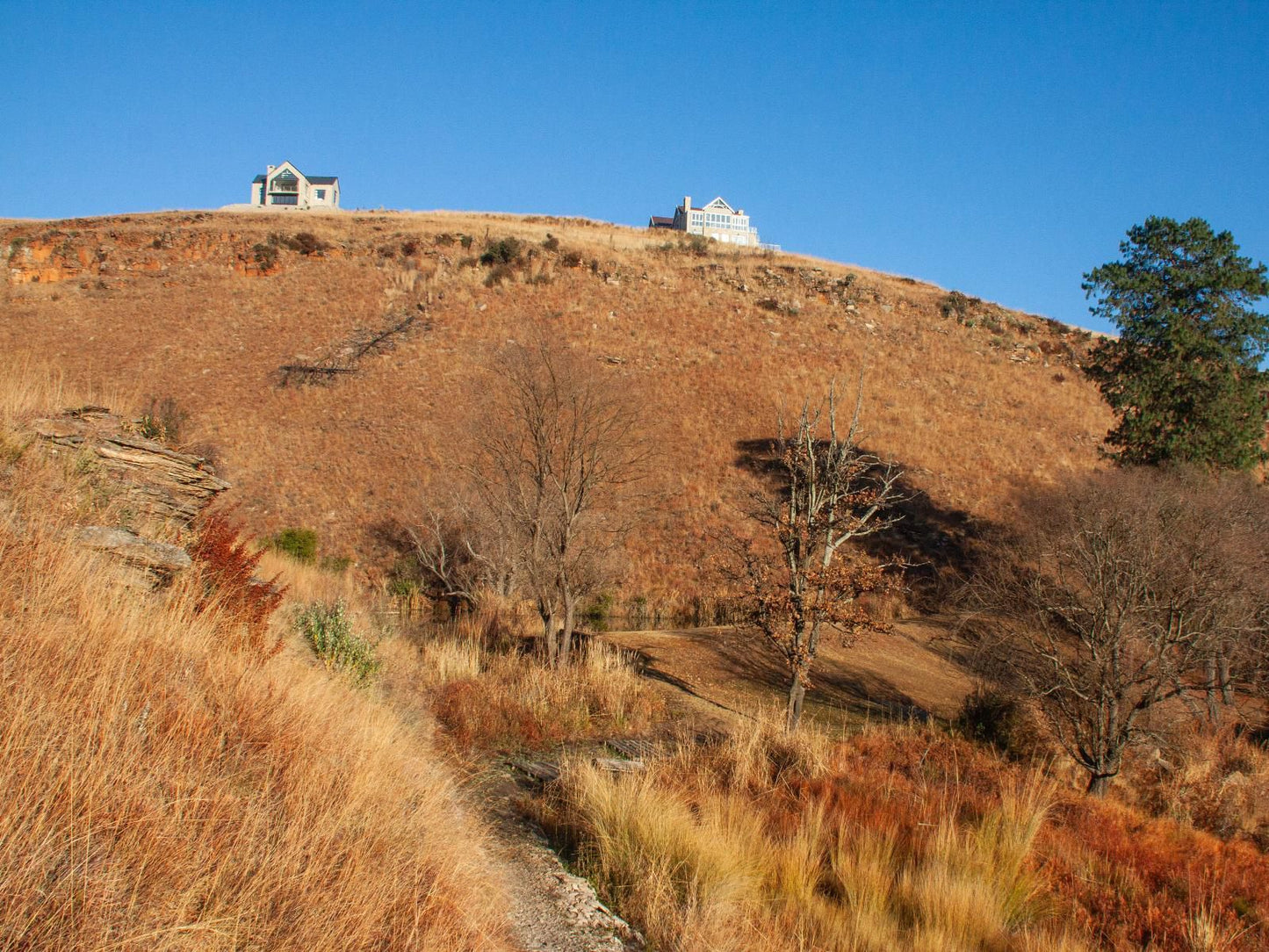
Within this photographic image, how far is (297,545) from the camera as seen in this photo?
23.2m

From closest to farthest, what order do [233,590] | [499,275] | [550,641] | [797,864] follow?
1. [797,864]
2. [233,590]
3. [550,641]
4. [499,275]

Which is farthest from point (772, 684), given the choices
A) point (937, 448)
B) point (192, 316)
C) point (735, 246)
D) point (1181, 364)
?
point (735, 246)

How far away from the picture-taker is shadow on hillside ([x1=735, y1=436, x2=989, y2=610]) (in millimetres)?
25719

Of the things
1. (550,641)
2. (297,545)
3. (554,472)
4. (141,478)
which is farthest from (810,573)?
(297,545)

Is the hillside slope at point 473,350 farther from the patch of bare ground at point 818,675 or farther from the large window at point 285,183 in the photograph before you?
the large window at point 285,183

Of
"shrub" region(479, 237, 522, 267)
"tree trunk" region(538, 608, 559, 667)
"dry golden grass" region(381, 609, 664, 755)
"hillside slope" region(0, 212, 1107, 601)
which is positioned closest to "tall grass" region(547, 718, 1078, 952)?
"dry golden grass" region(381, 609, 664, 755)

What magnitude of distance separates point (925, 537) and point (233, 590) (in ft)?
83.4

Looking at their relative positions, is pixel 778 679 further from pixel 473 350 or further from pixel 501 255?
pixel 501 255

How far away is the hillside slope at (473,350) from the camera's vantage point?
2961 cm

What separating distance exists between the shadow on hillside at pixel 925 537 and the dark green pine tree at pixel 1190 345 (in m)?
6.60

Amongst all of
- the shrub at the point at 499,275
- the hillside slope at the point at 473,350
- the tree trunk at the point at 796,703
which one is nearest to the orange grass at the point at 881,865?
the tree trunk at the point at 796,703

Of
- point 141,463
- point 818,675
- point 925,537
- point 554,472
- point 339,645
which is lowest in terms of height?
point 818,675

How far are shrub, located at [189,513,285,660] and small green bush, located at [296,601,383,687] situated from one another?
78 centimetres

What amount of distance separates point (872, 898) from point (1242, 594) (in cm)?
882
